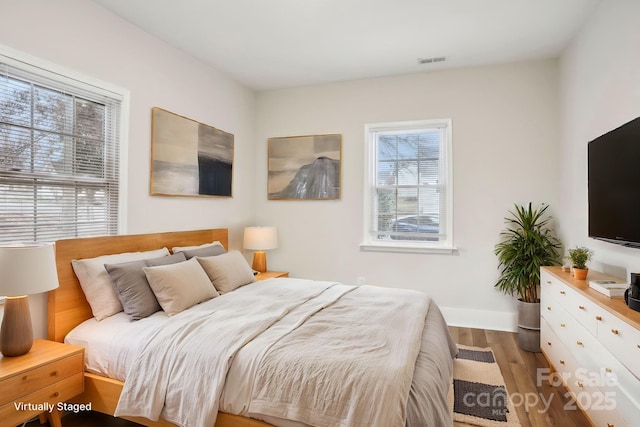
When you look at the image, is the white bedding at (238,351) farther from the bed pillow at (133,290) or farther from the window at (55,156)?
the window at (55,156)

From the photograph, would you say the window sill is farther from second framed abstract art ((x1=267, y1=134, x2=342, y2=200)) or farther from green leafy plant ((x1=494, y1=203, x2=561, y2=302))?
second framed abstract art ((x1=267, y1=134, x2=342, y2=200))

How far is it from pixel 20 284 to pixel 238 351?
1.20m

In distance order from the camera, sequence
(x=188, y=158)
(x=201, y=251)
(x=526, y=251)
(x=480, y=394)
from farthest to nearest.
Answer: (x=188, y=158) < (x=526, y=251) < (x=201, y=251) < (x=480, y=394)

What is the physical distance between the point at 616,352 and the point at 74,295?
10.6 ft

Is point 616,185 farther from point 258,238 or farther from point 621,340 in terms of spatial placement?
point 258,238

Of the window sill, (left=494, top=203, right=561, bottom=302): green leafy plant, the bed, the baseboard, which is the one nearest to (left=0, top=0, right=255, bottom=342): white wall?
the bed

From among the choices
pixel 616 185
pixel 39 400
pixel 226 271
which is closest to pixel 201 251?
pixel 226 271

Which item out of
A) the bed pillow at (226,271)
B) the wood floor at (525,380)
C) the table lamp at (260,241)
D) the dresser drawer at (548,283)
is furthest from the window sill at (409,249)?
the bed pillow at (226,271)

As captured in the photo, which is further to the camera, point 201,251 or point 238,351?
point 201,251

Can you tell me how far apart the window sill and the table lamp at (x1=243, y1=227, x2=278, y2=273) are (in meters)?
1.09

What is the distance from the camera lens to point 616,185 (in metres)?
2.25

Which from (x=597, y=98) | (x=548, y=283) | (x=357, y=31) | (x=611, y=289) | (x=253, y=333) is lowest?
(x=253, y=333)

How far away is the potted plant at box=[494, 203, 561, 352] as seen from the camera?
3.37 m

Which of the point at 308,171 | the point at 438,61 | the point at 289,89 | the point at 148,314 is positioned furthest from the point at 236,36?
the point at 148,314
